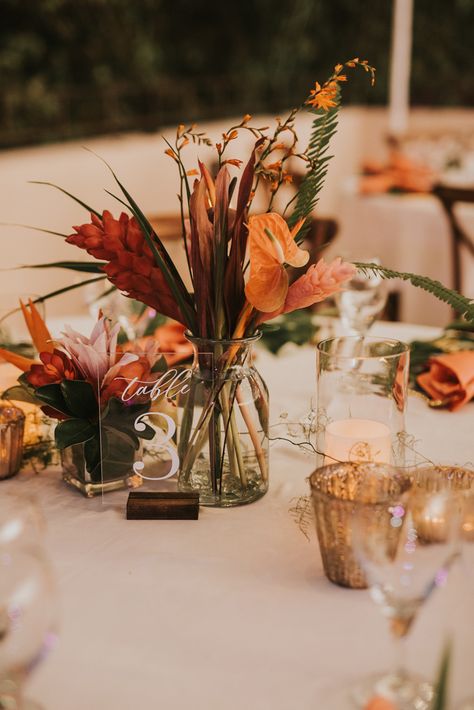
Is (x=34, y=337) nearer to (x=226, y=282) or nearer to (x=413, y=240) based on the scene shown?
(x=226, y=282)

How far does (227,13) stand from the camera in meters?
7.25

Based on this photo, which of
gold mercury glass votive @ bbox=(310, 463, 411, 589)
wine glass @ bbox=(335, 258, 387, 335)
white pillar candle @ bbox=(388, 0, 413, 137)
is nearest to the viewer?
gold mercury glass votive @ bbox=(310, 463, 411, 589)

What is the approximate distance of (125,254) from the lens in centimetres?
109

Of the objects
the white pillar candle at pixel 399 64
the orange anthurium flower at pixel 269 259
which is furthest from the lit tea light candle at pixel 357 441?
the white pillar candle at pixel 399 64

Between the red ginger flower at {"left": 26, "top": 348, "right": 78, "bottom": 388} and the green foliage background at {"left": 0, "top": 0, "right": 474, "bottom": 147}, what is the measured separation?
3202mm

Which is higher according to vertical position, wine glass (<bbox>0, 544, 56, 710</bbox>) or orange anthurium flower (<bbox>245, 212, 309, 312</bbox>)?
orange anthurium flower (<bbox>245, 212, 309, 312</bbox>)

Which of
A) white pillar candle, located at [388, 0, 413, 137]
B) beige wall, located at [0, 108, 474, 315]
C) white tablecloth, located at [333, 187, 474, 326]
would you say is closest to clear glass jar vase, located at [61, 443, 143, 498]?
beige wall, located at [0, 108, 474, 315]

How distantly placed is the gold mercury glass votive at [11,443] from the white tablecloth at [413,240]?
8.35ft

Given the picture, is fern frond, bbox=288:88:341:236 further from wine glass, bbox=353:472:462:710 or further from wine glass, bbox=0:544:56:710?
wine glass, bbox=0:544:56:710

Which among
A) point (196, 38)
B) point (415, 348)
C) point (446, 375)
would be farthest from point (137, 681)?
point (196, 38)

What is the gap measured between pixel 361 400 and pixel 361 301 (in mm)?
530

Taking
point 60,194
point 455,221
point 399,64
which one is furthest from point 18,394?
point 399,64

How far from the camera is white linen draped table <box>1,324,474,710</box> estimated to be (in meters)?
0.79

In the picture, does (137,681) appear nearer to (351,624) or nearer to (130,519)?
(351,624)
